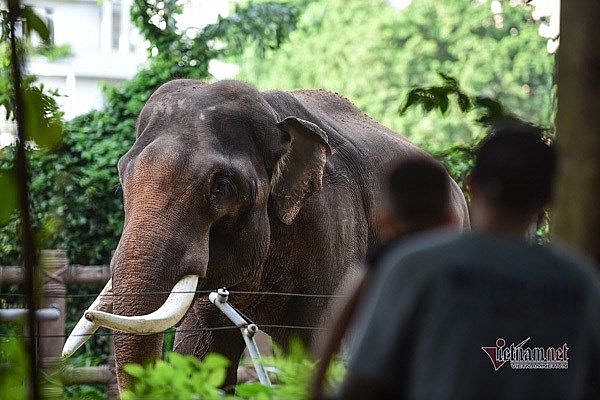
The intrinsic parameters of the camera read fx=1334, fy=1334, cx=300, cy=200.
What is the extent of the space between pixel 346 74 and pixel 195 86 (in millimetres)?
28233

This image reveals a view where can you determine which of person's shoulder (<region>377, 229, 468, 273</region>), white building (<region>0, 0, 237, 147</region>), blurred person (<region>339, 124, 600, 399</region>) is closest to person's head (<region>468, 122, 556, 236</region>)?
blurred person (<region>339, 124, 600, 399</region>)

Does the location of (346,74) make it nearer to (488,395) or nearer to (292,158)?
(292,158)

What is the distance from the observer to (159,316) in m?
6.37

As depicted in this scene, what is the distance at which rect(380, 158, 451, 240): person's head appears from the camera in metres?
2.44

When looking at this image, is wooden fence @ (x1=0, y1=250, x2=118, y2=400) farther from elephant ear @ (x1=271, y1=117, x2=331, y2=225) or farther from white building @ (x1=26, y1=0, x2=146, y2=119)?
white building @ (x1=26, y1=0, x2=146, y2=119)

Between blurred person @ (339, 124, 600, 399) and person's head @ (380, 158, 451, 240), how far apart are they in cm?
29

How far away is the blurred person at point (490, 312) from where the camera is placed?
1.97 metres

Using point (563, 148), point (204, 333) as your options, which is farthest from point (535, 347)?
point (204, 333)

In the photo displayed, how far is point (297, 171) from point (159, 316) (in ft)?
5.10

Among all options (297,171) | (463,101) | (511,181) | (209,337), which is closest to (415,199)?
(511,181)

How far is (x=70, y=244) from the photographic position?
11172 millimetres

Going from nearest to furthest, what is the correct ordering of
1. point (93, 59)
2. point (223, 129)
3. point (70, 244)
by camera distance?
point (223, 129), point (70, 244), point (93, 59)

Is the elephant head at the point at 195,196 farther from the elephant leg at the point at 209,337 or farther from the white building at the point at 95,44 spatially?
the white building at the point at 95,44

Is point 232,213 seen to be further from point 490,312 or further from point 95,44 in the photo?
point 95,44
